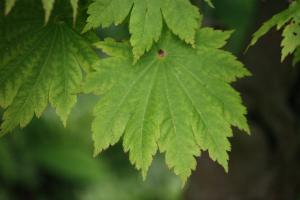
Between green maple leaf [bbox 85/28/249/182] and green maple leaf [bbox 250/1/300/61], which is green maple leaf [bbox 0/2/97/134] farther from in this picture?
green maple leaf [bbox 250/1/300/61]

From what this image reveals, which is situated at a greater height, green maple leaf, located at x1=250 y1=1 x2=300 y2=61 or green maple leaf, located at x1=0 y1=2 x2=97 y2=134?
green maple leaf, located at x1=250 y1=1 x2=300 y2=61

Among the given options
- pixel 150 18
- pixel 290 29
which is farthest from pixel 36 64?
pixel 290 29

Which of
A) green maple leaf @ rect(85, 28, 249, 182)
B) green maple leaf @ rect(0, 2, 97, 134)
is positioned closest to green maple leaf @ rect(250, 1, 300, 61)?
green maple leaf @ rect(85, 28, 249, 182)

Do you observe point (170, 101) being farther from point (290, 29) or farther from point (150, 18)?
point (290, 29)

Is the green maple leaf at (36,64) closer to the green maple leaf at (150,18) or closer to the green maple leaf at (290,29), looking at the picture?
the green maple leaf at (150,18)

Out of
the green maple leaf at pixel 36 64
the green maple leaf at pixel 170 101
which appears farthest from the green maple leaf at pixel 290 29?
the green maple leaf at pixel 36 64
